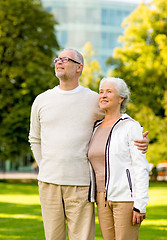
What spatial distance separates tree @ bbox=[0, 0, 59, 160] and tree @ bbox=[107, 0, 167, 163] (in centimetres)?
522

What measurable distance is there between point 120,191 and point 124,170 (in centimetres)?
18

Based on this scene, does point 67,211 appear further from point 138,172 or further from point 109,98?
point 109,98

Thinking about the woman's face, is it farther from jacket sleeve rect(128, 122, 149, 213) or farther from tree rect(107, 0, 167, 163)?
tree rect(107, 0, 167, 163)

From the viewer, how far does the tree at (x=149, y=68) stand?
90.4ft

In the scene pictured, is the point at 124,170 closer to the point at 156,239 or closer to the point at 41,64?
the point at 156,239

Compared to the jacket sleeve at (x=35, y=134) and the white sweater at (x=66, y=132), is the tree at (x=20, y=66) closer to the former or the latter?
the jacket sleeve at (x=35, y=134)

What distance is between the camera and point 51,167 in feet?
13.7

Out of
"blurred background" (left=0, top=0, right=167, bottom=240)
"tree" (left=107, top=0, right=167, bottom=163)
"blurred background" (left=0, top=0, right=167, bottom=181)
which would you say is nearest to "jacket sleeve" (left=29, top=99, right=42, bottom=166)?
"blurred background" (left=0, top=0, right=167, bottom=240)

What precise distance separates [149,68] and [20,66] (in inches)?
318

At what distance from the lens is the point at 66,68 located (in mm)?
4266

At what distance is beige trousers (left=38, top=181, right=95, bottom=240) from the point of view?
4.11 meters

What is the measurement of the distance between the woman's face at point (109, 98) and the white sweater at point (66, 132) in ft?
0.52

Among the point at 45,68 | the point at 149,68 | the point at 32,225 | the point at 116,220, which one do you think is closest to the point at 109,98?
the point at 116,220

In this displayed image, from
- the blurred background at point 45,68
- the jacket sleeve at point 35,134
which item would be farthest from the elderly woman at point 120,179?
the blurred background at point 45,68
